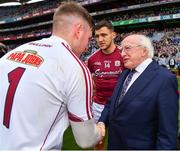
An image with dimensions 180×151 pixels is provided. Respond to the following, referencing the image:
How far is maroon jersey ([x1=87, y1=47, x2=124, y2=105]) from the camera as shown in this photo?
Result: 5504 millimetres

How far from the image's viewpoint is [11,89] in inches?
76.6

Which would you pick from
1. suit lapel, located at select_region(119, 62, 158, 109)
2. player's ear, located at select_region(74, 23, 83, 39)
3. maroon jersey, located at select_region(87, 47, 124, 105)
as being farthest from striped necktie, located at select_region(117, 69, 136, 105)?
maroon jersey, located at select_region(87, 47, 124, 105)

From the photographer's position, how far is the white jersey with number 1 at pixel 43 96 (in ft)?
6.15

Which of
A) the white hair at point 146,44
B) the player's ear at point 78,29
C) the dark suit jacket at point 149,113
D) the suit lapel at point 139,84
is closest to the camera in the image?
the player's ear at point 78,29

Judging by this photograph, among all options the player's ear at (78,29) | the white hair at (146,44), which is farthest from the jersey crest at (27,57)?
the white hair at (146,44)

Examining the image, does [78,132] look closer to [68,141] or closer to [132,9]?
[68,141]

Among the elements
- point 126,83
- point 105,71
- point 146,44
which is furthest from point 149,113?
point 105,71

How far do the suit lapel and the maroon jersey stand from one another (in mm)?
2333

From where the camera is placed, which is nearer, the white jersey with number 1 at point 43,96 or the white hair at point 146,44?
the white jersey with number 1 at point 43,96

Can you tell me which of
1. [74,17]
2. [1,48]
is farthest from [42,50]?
[1,48]

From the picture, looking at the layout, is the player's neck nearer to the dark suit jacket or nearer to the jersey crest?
the dark suit jacket

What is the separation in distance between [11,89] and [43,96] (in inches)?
8.6

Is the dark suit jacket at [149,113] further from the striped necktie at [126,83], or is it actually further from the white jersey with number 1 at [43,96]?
the white jersey with number 1 at [43,96]

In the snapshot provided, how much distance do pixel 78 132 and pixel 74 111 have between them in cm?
14
